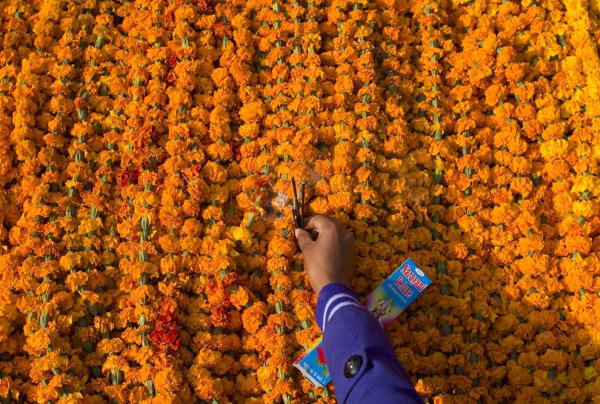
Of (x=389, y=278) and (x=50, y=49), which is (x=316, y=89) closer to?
(x=389, y=278)

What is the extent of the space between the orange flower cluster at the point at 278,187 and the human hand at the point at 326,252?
80 millimetres

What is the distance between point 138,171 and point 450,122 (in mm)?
899

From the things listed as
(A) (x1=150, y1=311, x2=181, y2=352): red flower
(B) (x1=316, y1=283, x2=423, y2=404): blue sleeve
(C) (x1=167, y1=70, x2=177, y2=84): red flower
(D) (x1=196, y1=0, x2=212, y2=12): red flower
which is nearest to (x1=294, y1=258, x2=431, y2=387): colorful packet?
(B) (x1=316, y1=283, x2=423, y2=404): blue sleeve

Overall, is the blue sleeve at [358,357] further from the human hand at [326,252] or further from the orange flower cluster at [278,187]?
the orange flower cluster at [278,187]

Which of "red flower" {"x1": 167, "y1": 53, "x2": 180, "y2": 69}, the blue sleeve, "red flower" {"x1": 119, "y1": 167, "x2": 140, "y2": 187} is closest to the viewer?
the blue sleeve

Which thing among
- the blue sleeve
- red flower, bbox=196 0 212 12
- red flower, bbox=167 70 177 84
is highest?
red flower, bbox=196 0 212 12

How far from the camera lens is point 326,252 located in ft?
4.63

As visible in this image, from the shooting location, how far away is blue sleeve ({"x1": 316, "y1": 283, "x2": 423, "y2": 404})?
3.40ft

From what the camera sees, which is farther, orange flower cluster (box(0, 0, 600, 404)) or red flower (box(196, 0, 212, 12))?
red flower (box(196, 0, 212, 12))

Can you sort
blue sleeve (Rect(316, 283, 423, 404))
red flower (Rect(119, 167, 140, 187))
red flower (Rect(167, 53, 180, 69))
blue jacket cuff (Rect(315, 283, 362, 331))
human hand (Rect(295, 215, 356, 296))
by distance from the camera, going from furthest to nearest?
red flower (Rect(167, 53, 180, 69)) < red flower (Rect(119, 167, 140, 187)) < human hand (Rect(295, 215, 356, 296)) < blue jacket cuff (Rect(315, 283, 362, 331)) < blue sleeve (Rect(316, 283, 423, 404))

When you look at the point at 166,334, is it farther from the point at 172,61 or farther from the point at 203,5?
the point at 203,5

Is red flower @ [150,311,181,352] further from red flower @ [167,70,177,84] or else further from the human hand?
red flower @ [167,70,177,84]

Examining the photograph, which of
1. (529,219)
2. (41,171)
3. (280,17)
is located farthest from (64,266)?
(529,219)

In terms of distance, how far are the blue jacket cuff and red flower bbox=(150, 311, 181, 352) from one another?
37 cm
